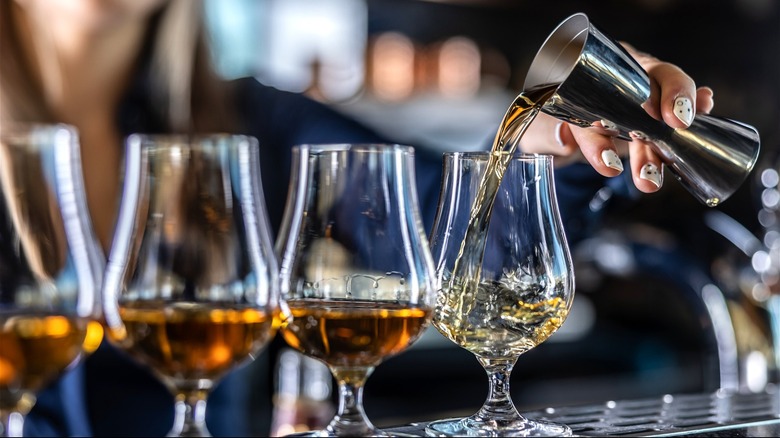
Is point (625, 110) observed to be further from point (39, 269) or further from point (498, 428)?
point (39, 269)

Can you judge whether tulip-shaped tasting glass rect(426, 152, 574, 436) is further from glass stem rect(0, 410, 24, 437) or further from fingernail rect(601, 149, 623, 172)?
glass stem rect(0, 410, 24, 437)

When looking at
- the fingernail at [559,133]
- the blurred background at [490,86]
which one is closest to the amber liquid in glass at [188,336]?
the fingernail at [559,133]

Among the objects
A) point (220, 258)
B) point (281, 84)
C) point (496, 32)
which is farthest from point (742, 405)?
point (496, 32)

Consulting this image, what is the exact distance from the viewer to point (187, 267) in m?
0.58

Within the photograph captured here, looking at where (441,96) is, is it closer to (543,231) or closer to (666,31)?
(666,31)

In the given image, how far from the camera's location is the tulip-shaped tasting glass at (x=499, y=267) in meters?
0.73

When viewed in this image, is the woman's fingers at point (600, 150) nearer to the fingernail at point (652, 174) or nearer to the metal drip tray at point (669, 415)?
the fingernail at point (652, 174)

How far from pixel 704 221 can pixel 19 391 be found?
45.4 inches

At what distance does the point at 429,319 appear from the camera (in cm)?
68

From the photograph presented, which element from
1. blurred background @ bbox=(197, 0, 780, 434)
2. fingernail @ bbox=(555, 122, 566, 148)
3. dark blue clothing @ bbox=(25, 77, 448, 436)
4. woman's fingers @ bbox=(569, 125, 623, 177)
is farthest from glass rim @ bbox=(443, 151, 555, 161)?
blurred background @ bbox=(197, 0, 780, 434)

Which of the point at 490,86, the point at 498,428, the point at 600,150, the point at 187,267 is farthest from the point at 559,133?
the point at 490,86

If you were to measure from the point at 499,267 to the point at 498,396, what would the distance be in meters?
0.09

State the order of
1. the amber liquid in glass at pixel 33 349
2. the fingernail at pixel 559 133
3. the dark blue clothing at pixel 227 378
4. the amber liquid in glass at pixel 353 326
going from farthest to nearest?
the dark blue clothing at pixel 227 378 < the fingernail at pixel 559 133 < the amber liquid in glass at pixel 353 326 < the amber liquid in glass at pixel 33 349

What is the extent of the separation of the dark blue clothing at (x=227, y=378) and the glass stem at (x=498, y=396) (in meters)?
0.92
